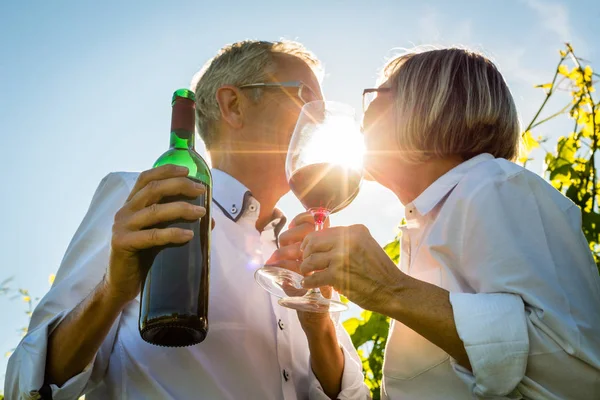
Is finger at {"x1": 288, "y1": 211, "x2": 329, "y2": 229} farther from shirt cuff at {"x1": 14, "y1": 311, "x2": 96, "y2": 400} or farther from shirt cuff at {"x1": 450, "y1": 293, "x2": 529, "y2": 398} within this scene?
shirt cuff at {"x1": 14, "y1": 311, "x2": 96, "y2": 400}

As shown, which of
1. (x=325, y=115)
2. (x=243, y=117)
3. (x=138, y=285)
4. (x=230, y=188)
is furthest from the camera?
(x=243, y=117)

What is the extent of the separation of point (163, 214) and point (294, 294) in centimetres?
72

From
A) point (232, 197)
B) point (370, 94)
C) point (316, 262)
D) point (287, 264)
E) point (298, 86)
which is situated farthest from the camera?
point (298, 86)

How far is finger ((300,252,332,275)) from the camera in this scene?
151 centimetres

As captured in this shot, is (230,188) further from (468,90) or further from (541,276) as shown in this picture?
(541,276)

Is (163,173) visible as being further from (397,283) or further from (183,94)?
(397,283)

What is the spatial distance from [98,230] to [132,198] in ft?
2.23

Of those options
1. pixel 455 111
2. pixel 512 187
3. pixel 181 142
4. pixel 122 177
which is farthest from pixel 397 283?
pixel 122 177

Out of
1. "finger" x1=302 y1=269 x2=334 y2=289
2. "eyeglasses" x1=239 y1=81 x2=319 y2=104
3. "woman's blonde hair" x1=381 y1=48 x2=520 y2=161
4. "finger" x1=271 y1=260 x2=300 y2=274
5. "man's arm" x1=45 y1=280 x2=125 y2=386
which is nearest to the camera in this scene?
"finger" x1=302 y1=269 x2=334 y2=289

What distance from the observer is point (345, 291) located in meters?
1.56

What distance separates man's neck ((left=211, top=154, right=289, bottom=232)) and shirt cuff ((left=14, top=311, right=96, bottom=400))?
124 centimetres

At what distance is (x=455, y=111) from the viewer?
2141 mm

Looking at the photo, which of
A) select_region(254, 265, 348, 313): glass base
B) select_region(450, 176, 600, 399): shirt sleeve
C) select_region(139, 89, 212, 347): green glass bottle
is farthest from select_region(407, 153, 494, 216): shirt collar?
select_region(139, 89, 212, 347): green glass bottle

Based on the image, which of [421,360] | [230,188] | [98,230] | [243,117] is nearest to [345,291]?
[421,360]
